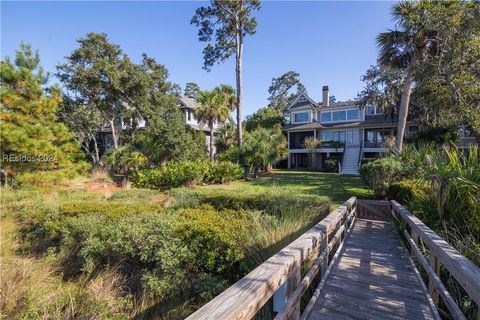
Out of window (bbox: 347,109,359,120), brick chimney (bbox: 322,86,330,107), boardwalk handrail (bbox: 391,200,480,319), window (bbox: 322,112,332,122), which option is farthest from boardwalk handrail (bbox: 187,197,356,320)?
brick chimney (bbox: 322,86,330,107)

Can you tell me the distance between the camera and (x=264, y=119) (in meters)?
A: 33.0

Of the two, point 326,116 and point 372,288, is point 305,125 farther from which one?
point 372,288

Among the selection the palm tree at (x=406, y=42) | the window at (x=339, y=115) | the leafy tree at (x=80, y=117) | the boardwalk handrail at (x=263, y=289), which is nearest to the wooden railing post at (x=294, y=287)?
the boardwalk handrail at (x=263, y=289)

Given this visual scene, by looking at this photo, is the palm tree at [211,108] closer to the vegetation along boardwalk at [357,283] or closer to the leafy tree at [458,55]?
the leafy tree at [458,55]

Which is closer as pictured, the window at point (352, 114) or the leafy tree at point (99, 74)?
the leafy tree at point (99, 74)

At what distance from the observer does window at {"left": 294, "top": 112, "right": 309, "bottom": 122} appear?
29344mm

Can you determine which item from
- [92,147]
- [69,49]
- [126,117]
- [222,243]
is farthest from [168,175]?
[92,147]

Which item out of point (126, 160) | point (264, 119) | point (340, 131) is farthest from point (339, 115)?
point (126, 160)

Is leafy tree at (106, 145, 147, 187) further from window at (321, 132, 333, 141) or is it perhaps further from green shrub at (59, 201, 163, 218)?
window at (321, 132, 333, 141)

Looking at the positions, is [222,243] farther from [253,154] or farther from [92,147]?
[92,147]

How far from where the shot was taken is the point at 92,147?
1257 inches

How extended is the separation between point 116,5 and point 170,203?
28.1 ft

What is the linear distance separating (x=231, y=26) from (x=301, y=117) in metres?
13.4

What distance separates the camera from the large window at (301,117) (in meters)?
29.3
